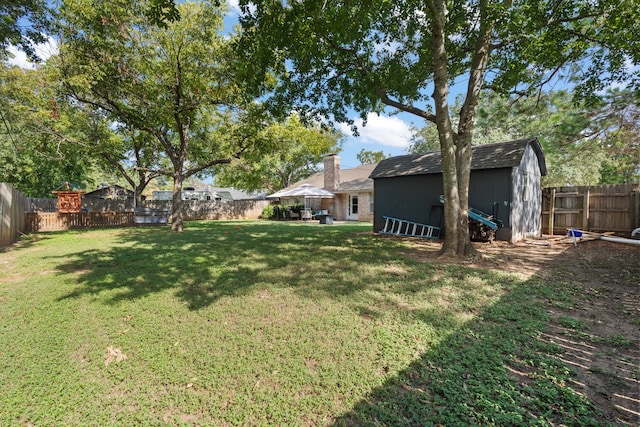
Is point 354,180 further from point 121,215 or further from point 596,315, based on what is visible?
point 596,315

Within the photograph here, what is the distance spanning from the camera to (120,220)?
16.1 meters

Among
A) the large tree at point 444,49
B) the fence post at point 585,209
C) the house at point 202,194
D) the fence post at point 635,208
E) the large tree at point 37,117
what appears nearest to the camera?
the large tree at point 444,49

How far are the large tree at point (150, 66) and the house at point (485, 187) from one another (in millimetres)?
6156

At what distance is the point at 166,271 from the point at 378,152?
40.4 m

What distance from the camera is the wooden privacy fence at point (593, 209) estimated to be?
9352 millimetres

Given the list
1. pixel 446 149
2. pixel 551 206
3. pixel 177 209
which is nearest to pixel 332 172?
pixel 177 209

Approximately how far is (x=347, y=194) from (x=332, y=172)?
7.74 feet

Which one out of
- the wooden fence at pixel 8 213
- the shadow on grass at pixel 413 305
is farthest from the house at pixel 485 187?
the wooden fence at pixel 8 213

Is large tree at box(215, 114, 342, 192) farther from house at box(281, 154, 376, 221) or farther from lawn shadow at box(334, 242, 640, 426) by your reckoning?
lawn shadow at box(334, 242, 640, 426)

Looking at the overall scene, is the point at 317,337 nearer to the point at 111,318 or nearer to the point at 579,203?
the point at 111,318

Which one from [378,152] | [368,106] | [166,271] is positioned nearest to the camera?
[166,271]

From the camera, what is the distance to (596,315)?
3.59m

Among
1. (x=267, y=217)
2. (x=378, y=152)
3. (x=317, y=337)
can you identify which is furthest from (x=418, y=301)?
(x=378, y=152)

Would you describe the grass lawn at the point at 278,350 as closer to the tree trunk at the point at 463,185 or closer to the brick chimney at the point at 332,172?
the tree trunk at the point at 463,185
